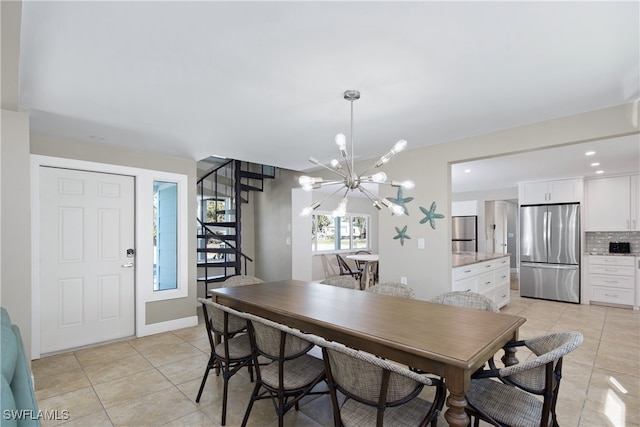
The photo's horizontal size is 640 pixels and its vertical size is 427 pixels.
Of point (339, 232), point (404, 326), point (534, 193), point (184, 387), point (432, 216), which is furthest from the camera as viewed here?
point (339, 232)

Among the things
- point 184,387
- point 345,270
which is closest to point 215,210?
point 345,270

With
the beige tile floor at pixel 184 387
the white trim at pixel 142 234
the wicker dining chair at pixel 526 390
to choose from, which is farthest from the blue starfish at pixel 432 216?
the white trim at pixel 142 234

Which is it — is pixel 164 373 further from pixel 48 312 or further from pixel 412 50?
pixel 412 50

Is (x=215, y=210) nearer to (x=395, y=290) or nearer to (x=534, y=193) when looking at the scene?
(x=395, y=290)

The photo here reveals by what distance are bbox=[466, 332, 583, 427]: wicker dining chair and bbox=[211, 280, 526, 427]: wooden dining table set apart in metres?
0.16

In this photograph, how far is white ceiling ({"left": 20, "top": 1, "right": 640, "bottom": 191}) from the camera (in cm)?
154

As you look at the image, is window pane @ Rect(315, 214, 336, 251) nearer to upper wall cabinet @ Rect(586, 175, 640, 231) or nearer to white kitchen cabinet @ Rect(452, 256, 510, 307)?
white kitchen cabinet @ Rect(452, 256, 510, 307)

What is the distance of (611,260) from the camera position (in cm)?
548

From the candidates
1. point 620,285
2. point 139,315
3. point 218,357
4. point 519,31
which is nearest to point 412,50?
point 519,31

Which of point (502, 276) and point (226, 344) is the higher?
point (226, 344)

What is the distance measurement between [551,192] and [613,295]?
1977mm

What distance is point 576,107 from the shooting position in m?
2.69

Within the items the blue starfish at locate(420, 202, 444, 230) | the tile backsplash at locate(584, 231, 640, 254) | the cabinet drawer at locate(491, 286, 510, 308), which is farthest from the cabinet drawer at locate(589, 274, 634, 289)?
the blue starfish at locate(420, 202, 444, 230)

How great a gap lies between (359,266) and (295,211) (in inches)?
109
